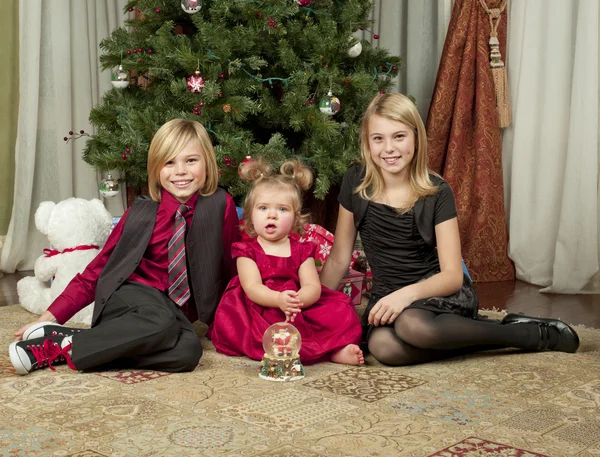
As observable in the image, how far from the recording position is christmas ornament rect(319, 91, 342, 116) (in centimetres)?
311

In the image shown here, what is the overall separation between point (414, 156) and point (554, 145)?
1.53 meters

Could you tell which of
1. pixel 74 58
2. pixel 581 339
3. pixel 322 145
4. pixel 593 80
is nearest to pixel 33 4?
pixel 74 58

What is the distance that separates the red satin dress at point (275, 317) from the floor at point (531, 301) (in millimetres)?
1013

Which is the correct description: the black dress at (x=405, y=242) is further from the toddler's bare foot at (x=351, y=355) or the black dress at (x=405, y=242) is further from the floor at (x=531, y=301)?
the floor at (x=531, y=301)

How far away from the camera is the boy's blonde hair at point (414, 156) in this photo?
2430 mm

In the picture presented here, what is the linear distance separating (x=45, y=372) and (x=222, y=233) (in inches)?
26.8

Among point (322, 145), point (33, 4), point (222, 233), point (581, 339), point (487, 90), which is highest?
point (33, 4)

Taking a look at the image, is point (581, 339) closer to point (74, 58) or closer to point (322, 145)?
point (322, 145)

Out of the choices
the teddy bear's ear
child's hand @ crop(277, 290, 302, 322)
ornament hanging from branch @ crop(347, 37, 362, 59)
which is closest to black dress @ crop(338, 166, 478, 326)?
child's hand @ crop(277, 290, 302, 322)

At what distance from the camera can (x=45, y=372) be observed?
7.18 feet

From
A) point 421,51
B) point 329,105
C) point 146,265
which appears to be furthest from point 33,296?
point 421,51

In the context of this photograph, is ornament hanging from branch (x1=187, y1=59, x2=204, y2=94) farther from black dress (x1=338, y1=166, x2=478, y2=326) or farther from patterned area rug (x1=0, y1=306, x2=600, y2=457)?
patterned area rug (x1=0, y1=306, x2=600, y2=457)

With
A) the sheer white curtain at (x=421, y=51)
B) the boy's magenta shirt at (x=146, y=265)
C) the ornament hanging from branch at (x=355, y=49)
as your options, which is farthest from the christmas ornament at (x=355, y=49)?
the boy's magenta shirt at (x=146, y=265)

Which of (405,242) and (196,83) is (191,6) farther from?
(405,242)
